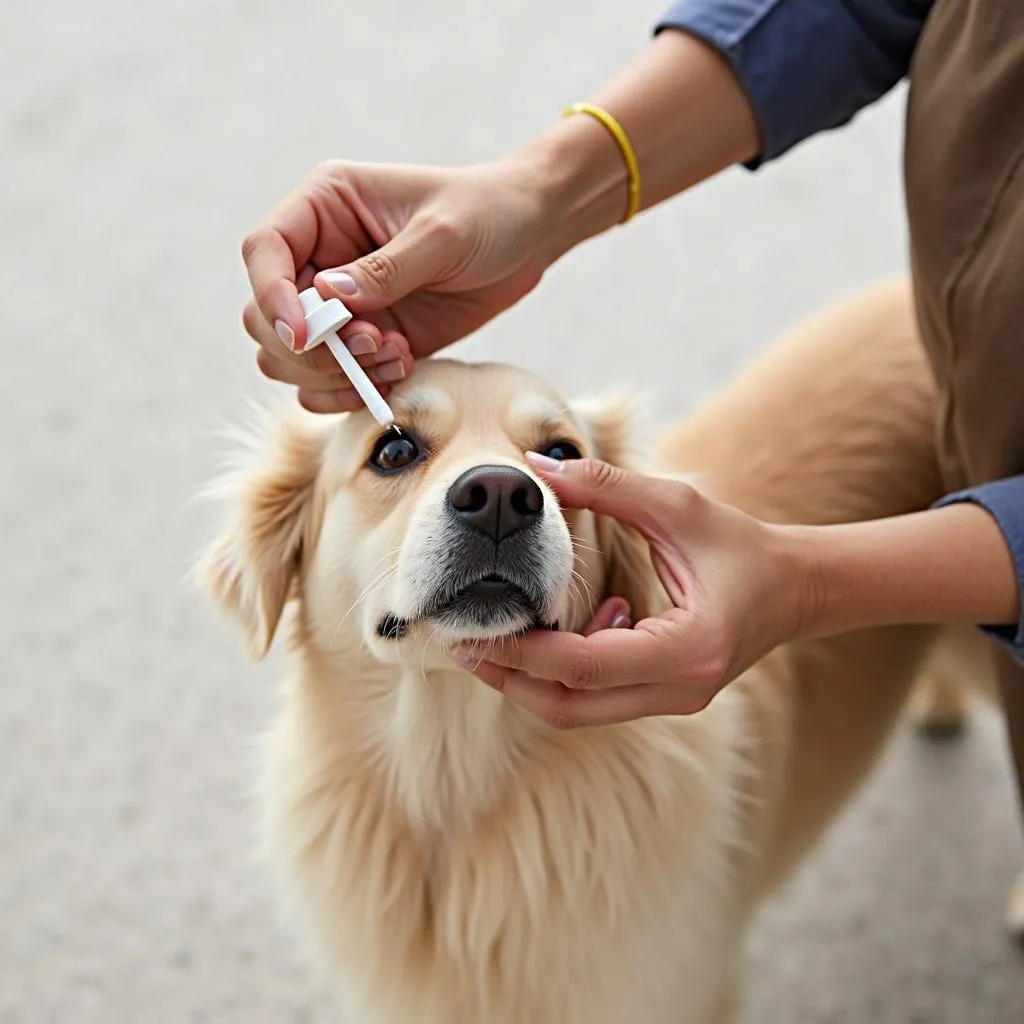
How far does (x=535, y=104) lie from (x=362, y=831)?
2.04m

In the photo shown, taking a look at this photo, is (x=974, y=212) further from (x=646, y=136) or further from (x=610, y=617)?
(x=610, y=617)

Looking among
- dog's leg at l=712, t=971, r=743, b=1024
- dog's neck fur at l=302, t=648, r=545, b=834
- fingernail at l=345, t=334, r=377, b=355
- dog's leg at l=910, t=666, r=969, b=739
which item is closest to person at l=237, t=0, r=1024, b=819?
fingernail at l=345, t=334, r=377, b=355

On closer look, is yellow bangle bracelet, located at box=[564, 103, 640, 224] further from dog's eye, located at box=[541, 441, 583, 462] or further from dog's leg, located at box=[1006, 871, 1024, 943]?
dog's leg, located at box=[1006, 871, 1024, 943]

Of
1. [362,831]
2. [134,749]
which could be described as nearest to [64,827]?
[134,749]

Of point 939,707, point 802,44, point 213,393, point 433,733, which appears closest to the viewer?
point 433,733

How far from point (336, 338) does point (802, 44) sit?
1.91 feet

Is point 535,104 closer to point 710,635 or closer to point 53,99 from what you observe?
point 53,99

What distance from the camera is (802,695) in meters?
1.40

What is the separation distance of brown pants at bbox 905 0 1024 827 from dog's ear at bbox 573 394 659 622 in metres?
0.32

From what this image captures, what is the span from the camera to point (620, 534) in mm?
1208

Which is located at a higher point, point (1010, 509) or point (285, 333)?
point (285, 333)

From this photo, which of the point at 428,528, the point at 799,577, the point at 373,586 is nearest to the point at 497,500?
the point at 428,528

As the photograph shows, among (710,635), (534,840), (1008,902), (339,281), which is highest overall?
(339,281)

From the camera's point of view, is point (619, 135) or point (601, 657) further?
point (619, 135)
